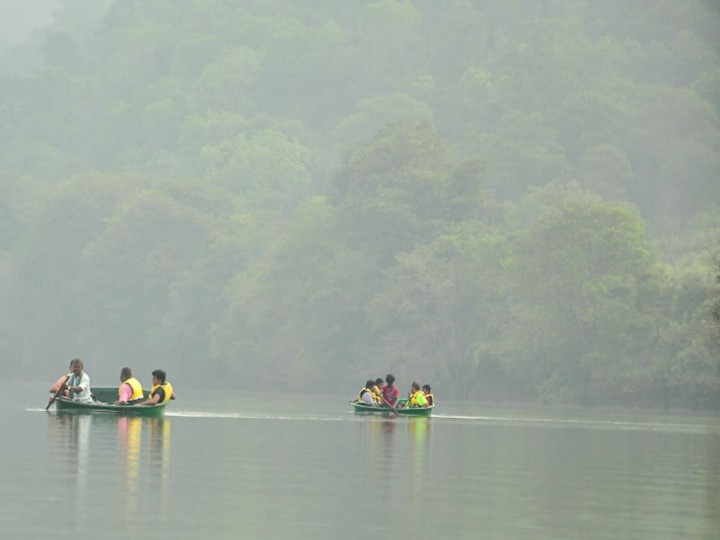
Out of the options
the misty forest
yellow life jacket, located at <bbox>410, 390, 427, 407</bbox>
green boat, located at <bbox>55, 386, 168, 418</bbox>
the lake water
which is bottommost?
the lake water

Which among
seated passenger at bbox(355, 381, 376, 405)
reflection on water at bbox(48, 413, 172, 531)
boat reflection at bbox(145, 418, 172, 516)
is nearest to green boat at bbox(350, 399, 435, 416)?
seated passenger at bbox(355, 381, 376, 405)

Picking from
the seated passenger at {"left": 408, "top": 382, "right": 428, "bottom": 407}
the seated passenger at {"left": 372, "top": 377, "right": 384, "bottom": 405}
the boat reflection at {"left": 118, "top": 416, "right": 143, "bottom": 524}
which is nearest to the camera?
the boat reflection at {"left": 118, "top": 416, "right": 143, "bottom": 524}

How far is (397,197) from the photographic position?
440ft

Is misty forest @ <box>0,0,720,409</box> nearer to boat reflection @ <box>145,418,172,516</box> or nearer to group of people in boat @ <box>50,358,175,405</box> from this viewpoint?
group of people in boat @ <box>50,358,175,405</box>

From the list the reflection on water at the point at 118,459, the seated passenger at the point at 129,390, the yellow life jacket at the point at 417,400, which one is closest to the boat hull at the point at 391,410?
the yellow life jacket at the point at 417,400

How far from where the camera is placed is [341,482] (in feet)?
107

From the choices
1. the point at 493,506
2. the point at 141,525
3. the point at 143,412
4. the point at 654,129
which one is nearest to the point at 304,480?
the point at 493,506

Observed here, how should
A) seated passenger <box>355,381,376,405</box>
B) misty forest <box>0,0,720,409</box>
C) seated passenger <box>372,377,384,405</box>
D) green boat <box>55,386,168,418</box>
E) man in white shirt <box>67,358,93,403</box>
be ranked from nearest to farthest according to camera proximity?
green boat <box>55,386,168,418</box>, man in white shirt <box>67,358,93,403</box>, seated passenger <box>372,377,384,405</box>, seated passenger <box>355,381,376,405</box>, misty forest <box>0,0,720,409</box>

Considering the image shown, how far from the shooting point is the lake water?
25.4 meters

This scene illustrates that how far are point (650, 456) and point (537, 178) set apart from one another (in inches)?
4926

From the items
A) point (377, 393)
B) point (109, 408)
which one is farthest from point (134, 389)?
point (377, 393)

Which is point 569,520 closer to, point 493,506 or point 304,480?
point 493,506

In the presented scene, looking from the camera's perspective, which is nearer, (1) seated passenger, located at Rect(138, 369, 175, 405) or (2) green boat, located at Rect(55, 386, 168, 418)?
(2) green boat, located at Rect(55, 386, 168, 418)

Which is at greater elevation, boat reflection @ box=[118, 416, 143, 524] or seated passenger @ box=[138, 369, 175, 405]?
seated passenger @ box=[138, 369, 175, 405]
